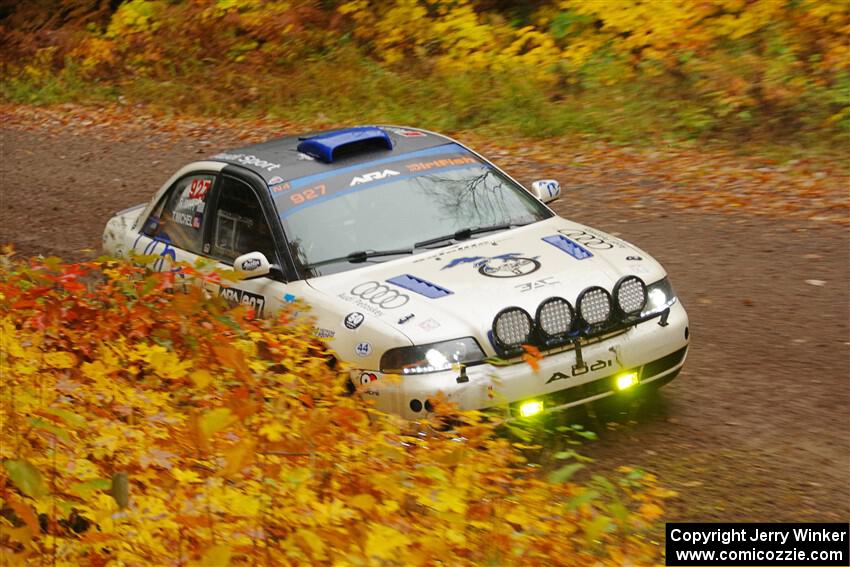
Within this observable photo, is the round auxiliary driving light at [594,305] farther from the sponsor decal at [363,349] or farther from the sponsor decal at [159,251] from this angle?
the sponsor decal at [159,251]

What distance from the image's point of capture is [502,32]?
56.7 feet

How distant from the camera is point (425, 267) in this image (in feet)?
20.5

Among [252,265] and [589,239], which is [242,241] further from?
[589,239]

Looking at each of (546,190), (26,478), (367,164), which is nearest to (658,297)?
(546,190)

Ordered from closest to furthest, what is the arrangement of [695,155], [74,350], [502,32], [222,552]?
[222,552] → [74,350] → [695,155] → [502,32]

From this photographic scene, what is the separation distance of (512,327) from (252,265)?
165 centimetres

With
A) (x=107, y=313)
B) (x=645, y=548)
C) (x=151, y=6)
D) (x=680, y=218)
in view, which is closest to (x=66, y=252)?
(x=107, y=313)

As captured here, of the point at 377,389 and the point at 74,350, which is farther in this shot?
the point at 74,350

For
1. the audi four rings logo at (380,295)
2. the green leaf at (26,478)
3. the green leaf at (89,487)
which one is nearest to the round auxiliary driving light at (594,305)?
the audi four rings logo at (380,295)

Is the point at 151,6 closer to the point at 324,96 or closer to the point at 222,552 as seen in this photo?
the point at 324,96

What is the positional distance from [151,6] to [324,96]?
6.02 m

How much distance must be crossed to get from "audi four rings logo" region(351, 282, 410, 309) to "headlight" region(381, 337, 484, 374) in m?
0.36

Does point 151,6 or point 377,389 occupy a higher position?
point 151,6

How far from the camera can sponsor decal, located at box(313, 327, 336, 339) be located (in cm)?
591
